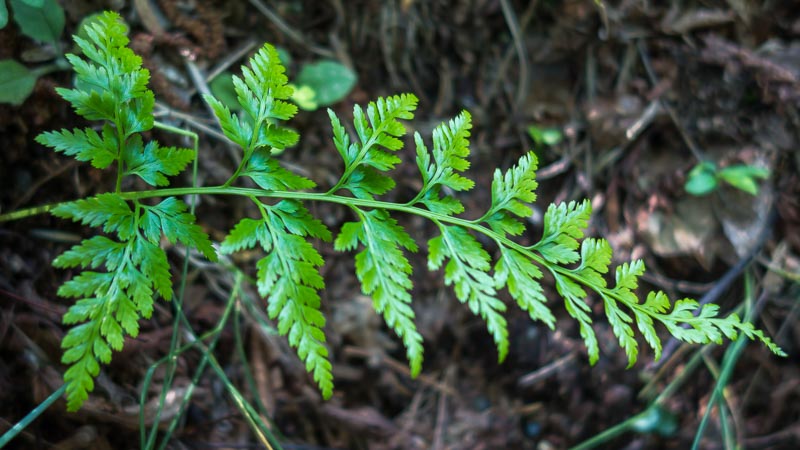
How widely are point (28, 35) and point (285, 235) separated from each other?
1290 millimetres

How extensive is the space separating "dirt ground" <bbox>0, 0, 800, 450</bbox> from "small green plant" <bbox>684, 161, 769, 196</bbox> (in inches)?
3.1

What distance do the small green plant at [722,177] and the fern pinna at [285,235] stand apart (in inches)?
51.5

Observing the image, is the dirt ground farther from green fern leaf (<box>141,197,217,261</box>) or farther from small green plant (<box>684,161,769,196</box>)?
green fern leaf (<box>141,197,217,261</box>)

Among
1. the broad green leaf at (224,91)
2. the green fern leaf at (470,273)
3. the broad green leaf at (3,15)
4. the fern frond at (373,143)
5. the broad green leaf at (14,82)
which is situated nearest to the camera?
the green fern leaf at (470,273)

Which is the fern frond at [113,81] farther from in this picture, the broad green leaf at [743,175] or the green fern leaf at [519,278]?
the broad green leaf at [743,175]

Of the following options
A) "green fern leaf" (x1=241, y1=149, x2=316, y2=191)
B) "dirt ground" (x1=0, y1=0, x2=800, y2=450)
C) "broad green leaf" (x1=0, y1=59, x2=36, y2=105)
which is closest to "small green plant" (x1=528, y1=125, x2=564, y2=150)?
"dirt ground" (x1=0, y1=0, x2=800, y2=450)

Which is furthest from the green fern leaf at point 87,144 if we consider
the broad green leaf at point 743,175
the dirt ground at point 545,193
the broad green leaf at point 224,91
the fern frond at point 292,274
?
the broad green leaf at point 743,175

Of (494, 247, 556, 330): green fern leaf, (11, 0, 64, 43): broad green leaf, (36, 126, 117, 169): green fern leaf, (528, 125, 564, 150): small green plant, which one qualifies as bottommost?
(528, 125, 564, 150): small green plant

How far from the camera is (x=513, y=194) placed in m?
1.71

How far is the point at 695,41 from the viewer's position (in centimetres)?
292

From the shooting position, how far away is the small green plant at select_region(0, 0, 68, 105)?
191 cm

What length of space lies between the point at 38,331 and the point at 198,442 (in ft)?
2.40

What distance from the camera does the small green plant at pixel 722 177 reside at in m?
2.67

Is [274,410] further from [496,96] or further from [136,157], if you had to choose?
[496,96]
